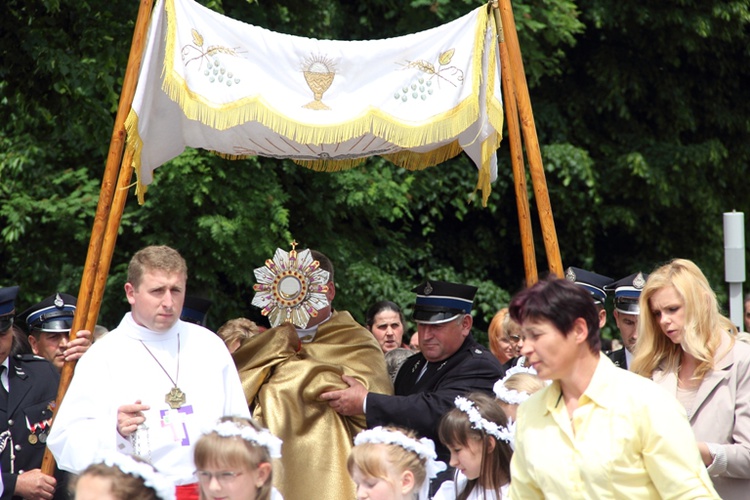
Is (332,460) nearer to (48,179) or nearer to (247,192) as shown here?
(247,192)

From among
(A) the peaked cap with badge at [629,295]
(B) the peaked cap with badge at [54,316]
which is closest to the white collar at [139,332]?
(B) the peaked cap with badge at [54,316]

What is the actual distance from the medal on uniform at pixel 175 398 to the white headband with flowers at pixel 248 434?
800 mm

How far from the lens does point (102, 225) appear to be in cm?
523

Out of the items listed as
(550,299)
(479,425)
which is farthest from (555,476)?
(479,425)

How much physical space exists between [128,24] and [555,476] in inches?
284

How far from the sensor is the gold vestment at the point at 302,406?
546 cm

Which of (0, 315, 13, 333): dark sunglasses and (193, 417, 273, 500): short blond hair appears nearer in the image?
(193, 417, 273, 500): short blond hair

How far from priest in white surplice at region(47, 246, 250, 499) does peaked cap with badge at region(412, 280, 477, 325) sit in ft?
4.03

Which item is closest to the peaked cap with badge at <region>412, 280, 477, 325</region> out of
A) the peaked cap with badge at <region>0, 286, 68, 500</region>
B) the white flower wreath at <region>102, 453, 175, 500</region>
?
the peaked cap with badge at <region>0, 286, 68, 500</region>

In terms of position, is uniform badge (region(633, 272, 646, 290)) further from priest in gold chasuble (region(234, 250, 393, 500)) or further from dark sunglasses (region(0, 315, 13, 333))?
dark sunglasses (region(0, 315, 13, 333))

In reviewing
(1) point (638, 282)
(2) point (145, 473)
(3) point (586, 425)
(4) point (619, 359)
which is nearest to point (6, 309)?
(2) point (145, 473)

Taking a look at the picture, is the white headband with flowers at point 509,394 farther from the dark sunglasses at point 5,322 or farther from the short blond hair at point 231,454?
the dark sunglasses at point 5,322

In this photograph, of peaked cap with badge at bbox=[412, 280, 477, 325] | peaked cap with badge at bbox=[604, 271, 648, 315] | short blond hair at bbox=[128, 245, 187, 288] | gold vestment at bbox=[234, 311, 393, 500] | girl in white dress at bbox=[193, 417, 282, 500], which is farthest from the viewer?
peaked cap with badge at bbox=[604, 271, 648, 315]

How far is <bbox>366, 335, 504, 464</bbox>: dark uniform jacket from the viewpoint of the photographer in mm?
5340
